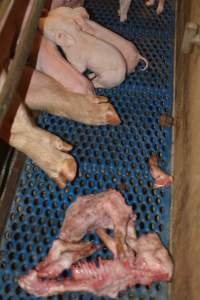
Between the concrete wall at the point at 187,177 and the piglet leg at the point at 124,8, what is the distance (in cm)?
34

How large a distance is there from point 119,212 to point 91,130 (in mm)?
474

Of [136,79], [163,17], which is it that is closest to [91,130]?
[136,79]

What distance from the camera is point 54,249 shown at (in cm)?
138

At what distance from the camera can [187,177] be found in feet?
4.97

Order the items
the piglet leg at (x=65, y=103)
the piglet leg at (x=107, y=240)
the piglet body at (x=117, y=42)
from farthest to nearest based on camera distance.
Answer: the piglet body at (x=117, y=42), the piglet leg at (x=65, y=103), the piglet leg at (x=107, y=240)

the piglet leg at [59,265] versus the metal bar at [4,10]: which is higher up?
the metal bar at [4,10]

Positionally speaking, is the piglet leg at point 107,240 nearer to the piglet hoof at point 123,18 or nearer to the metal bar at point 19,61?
the metal bar at point 19,61

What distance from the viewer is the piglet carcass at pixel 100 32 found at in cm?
183

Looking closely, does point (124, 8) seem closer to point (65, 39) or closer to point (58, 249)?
point (65, 39)

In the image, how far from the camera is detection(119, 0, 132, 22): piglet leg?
2139mm

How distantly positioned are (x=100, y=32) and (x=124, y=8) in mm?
347

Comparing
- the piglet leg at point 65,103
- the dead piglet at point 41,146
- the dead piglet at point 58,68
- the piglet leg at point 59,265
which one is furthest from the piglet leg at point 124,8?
the piglet leg at point 59,265

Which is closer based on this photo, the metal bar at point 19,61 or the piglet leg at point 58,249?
the metal bar at point 19,61

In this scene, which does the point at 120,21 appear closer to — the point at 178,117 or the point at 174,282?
the point at 178,117
